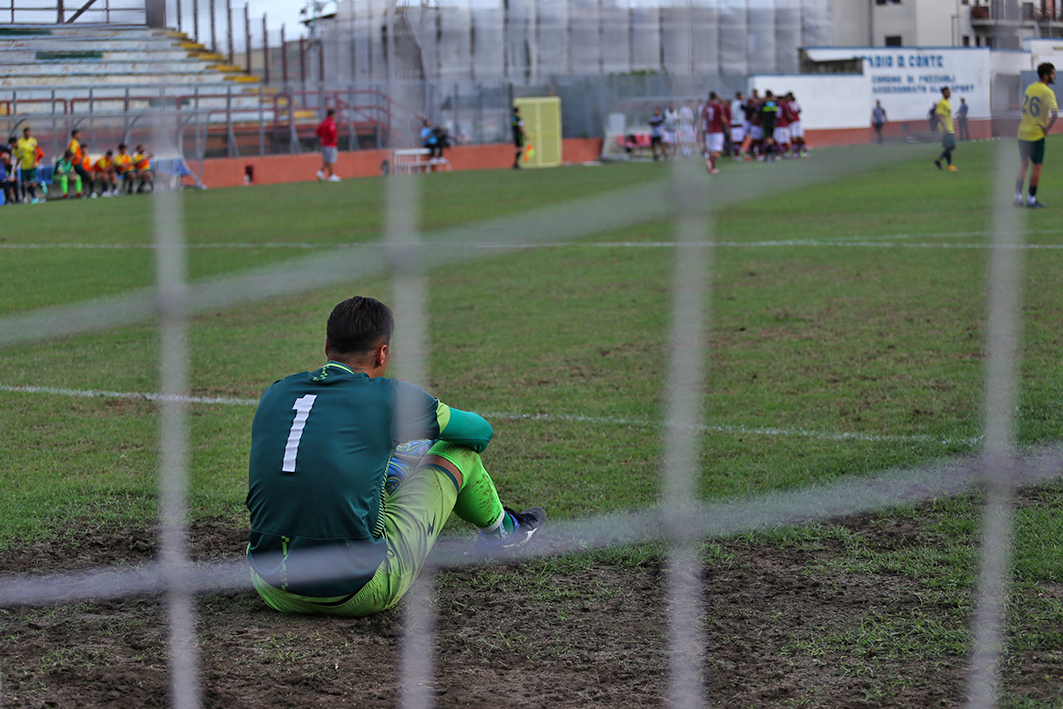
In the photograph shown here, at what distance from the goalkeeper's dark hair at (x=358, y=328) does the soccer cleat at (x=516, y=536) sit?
2.66 feet

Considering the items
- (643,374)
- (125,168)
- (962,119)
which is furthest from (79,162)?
(962,119)

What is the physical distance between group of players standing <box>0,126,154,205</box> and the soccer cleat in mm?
16727

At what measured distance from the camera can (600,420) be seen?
215 inches

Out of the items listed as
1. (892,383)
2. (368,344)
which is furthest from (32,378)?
(892,383)

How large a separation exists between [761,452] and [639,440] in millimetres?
563

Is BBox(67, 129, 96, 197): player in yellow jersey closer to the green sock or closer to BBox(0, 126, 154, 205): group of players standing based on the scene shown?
BBox(0, 126, 154, 205): group of players standing

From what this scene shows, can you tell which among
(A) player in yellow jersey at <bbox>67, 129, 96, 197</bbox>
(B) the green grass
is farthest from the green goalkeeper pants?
(A) player in yellow jersey at <bbox>67, 129, 96, 197</bbox>

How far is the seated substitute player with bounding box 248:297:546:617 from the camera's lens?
10.5 feet

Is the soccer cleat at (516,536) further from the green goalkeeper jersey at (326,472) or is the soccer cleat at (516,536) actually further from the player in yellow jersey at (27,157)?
the player in yellow jersey at (27,157)

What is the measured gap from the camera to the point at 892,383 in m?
5.91

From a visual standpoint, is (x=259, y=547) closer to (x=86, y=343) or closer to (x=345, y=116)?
(x=86, y=343)

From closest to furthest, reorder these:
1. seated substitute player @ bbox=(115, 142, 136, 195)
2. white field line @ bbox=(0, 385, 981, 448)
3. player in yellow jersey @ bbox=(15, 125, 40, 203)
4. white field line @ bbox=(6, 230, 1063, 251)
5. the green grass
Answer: the green grass
white field line @ bbox=(0, 385, 981, 448)
white field line @ bbox=(6, 230, 1063, 251)
seated substitute player @ bbox=(115, 142, 136, 195)
player in yellow jersey @ bbox=(15, 125, 40, 203)

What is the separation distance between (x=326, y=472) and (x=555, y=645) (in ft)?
2.52

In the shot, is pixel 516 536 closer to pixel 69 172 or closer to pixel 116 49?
pixel 116 49
